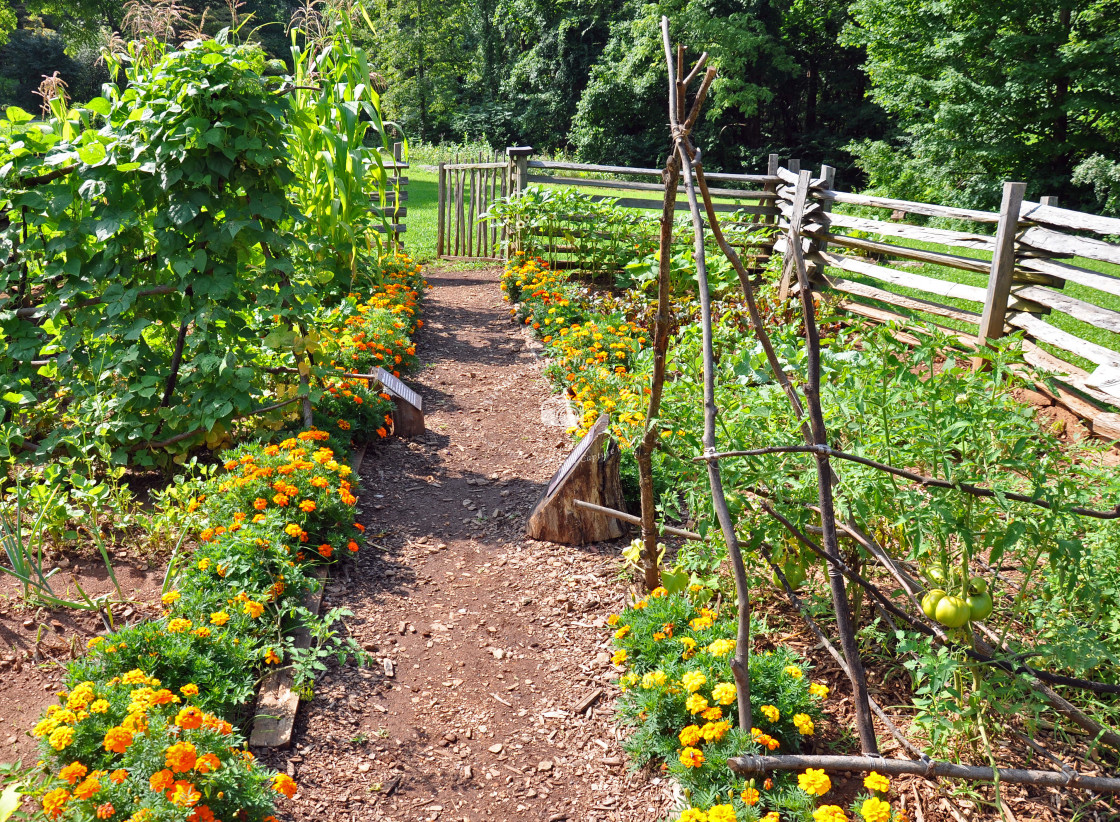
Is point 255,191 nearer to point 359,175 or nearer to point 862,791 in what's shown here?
point 359,175

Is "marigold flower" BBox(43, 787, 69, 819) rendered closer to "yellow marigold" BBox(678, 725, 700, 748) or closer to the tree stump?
"yellow marigold" BBox(678, 725, 700, 748)

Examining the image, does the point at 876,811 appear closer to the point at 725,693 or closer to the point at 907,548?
the point at 725,693

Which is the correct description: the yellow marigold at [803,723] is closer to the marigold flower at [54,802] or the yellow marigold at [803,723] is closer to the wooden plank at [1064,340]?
the marigold flower at [54,802]

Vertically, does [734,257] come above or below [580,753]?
above

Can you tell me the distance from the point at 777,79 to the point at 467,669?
1073 inches

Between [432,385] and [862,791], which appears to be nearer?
[862,791]

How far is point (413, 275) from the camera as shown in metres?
8.74

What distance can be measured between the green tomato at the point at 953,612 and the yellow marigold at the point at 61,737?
7.09 feet

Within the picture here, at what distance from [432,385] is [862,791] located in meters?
4.58

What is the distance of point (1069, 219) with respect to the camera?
512 cm

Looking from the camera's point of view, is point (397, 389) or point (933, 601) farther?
point (397, 389)

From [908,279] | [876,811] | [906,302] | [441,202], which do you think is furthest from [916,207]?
[441,202]

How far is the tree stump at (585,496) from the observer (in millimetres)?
3525

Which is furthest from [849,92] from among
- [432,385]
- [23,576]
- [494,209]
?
[23,576]
